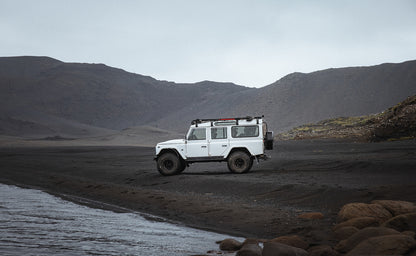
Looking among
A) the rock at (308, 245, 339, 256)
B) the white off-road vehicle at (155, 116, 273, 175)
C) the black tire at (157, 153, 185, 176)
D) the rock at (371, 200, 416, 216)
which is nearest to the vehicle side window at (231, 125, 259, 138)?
the white off-road vehicle at (155, 116, 273, 175)

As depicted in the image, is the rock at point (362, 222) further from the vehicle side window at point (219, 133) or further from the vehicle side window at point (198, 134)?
the vehicle side window at point (198, 134)

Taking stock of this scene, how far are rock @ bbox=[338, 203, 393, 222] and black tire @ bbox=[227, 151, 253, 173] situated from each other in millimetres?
8710

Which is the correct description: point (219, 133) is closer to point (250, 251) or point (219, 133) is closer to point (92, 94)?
point (250, 251)

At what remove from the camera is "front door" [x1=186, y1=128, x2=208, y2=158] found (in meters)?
17.5

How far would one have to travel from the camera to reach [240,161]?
57.6ft

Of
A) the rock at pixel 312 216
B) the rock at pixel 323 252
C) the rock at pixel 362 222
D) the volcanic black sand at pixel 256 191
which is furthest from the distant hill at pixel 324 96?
the rock at pixel 323 252

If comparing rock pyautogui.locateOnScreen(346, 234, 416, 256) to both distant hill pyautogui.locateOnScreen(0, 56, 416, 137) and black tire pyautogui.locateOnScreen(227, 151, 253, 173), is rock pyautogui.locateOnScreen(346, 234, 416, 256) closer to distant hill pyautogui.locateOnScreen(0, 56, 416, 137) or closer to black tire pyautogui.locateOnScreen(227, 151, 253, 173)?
black tire pyautogui.locateOnScreen(227, 151, 253, 173)

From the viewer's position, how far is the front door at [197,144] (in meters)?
17.5

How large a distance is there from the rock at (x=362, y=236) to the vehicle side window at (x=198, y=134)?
36.0 feet

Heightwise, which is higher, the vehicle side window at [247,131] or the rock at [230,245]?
the vehicle side window at [247,131]

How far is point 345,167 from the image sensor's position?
16.9 m

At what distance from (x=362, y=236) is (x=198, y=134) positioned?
37.2ft

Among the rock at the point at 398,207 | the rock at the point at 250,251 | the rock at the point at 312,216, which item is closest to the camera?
the rock at the point at 250,251

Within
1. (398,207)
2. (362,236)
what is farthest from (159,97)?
(362,236)
